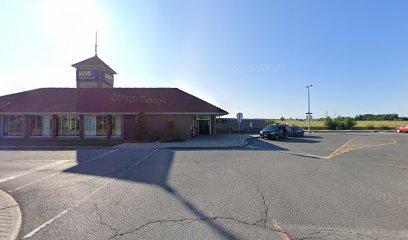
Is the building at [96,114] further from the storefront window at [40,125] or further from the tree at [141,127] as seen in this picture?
the tree at [141,127]

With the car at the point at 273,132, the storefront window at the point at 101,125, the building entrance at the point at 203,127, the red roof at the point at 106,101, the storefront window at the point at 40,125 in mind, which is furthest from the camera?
the building entrance at the point at 203,127

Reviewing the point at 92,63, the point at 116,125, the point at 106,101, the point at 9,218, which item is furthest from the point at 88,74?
the point at 9,218

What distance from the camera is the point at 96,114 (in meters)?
25.3

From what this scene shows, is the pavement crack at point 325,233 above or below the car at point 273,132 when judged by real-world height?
below

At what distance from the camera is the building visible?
2514 cm

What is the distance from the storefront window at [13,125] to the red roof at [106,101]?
1105 mm

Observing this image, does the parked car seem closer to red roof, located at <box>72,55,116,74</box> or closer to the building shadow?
the building shadow

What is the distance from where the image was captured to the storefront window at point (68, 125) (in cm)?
2581

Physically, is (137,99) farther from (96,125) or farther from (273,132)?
(273,132)

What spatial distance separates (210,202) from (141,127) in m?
18.8

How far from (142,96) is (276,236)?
81.7ft

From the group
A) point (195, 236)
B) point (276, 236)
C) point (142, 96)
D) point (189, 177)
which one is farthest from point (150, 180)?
point (142, 96)

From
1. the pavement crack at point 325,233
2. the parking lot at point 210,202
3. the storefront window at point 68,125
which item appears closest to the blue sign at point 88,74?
the storefront window at point 68,125

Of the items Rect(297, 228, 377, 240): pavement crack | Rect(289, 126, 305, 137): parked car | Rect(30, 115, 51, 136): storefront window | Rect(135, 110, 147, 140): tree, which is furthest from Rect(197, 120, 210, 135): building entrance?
Rect(297, 228, 377, 240): pavement crack
